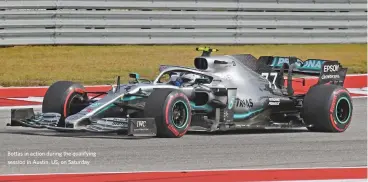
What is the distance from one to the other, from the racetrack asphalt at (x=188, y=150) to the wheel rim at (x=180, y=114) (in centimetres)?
20

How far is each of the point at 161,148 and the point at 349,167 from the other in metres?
2.13

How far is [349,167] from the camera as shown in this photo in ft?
31.2

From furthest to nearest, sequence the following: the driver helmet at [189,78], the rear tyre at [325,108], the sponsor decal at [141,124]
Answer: the rear tyre at [325,108] → the driver helmet at [189,78] → the sponsor decal at [141,124]

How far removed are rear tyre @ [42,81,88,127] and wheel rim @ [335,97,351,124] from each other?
3.22 meters

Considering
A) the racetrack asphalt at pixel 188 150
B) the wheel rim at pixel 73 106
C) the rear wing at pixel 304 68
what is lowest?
the racetrack asphalt at pixel 188 150

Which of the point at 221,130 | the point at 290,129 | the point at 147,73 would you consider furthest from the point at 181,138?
the point at 147,73

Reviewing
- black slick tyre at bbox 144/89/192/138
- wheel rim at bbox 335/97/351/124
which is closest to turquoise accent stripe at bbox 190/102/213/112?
black slick tyre at bbox 144/89/192/138

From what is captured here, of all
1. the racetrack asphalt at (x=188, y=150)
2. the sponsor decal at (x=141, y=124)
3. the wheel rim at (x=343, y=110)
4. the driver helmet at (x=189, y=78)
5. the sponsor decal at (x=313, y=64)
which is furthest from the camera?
the sponsor decal at (x=313, y=64)

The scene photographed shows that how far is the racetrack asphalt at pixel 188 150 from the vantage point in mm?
9391

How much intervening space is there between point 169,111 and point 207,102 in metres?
1.04

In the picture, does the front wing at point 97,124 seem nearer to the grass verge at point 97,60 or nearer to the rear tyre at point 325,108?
the rear tyre at point 325,108

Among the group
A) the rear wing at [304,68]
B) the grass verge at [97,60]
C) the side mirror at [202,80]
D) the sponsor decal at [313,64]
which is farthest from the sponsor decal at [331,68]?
the grass verge at [97,60]

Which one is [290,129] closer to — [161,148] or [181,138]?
[181,138]

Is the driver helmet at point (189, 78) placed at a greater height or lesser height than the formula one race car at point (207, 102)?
greater
